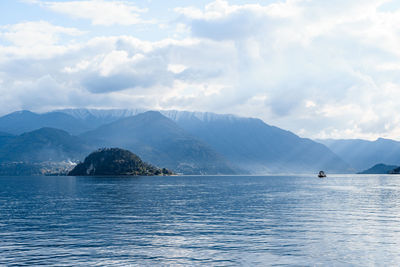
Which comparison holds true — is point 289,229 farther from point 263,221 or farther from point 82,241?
point 82,241

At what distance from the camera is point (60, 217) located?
92625 mm

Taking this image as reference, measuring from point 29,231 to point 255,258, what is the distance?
43.7 metres

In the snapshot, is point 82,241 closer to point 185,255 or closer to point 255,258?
point 185,255

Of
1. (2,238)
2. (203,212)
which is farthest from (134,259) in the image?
(203,212)

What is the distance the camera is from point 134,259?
168 ft

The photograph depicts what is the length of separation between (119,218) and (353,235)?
4899 cm

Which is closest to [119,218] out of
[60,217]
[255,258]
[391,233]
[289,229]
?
[60,217]

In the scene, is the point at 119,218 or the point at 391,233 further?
the point at 119,218

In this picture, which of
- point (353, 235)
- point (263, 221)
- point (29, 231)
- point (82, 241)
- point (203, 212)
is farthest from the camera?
point (203, 212)

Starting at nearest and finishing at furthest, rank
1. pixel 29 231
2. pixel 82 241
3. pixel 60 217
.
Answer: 1. pixel 82 241
2. pixel 29 231
3. pixel 60 217

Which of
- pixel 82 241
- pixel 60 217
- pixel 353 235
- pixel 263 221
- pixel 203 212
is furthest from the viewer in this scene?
pixel 203 212

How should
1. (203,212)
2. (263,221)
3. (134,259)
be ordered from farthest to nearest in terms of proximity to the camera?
(203,212) < (263,221) < (134,259)

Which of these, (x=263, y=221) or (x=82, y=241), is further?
(x=263, y=221)

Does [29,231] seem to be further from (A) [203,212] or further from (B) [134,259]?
(A) [203,212]
